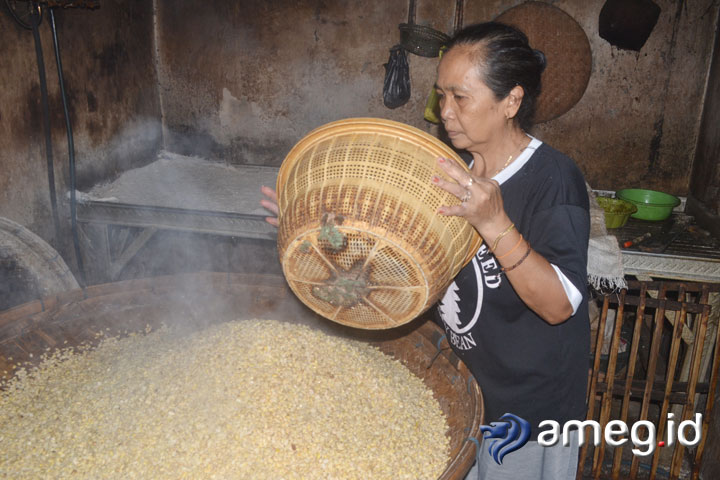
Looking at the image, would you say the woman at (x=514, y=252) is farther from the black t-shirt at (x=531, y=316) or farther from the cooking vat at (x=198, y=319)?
the cooking vat at (x=198, y=319)

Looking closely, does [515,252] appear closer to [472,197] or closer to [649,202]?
[472,197]

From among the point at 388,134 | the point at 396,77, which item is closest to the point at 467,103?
the point at 388,134

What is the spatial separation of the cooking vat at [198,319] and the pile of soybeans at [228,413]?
72mm

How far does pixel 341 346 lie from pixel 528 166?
3.38ft

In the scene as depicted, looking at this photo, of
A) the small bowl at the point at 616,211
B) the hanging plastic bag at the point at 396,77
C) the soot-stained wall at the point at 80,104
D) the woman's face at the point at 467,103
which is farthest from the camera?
the hanging plastic bag at the point at 396,77

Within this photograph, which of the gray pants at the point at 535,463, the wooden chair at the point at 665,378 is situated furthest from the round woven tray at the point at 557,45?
the gray pants at the point at 535,463

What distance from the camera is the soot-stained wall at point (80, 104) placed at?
2.94 m

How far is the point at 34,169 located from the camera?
124 inches

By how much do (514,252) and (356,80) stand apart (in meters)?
3.49

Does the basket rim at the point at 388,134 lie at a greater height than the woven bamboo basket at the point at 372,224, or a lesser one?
greater

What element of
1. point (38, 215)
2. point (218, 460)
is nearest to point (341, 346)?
point (218, 460)

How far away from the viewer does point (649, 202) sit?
149 inches

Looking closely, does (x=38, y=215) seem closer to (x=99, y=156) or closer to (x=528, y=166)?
(x=99, y=156)

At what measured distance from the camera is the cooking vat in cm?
188
